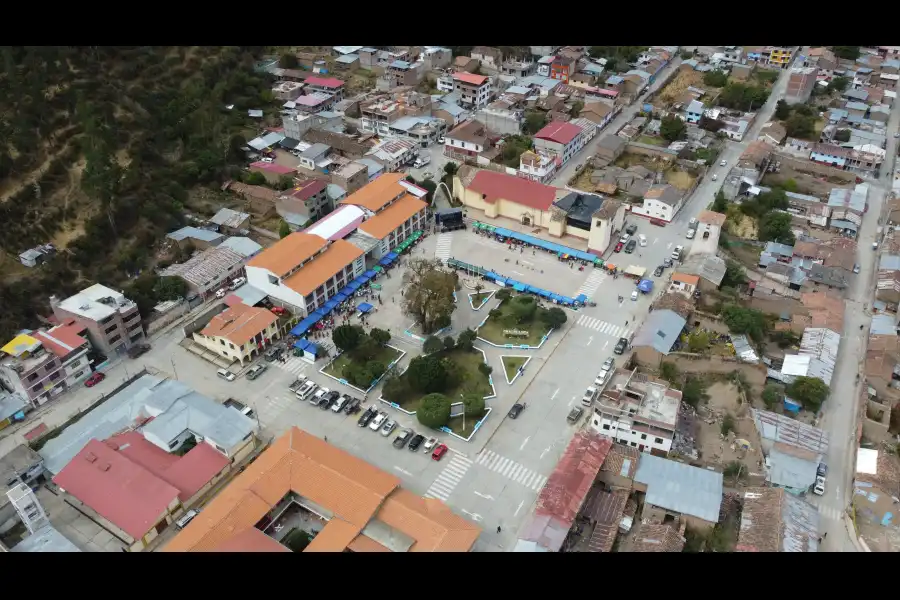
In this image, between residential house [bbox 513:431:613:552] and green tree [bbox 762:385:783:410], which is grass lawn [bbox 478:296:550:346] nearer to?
residential house [bbox 513:431:613:552]

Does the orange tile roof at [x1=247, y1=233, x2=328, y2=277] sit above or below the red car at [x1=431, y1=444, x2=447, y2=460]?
above

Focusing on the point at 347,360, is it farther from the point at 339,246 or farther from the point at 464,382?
the point at 339,246

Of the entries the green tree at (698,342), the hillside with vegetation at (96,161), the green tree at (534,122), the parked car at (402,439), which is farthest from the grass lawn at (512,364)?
the green tree at (534,122)

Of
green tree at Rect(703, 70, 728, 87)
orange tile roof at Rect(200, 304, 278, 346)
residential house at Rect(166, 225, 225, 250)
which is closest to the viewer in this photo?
orange tile roof at Rect(200, 304, 278, 346)

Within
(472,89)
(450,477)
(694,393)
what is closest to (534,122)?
(472,89)

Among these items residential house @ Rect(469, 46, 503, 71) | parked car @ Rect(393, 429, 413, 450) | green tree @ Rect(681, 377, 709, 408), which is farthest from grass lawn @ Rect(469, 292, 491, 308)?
residential house @ Rect(469, 46, 503, 71)

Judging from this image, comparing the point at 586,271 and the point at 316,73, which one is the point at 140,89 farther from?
the point at 586,271

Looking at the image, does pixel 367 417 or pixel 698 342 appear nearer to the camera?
pixel 367 417
